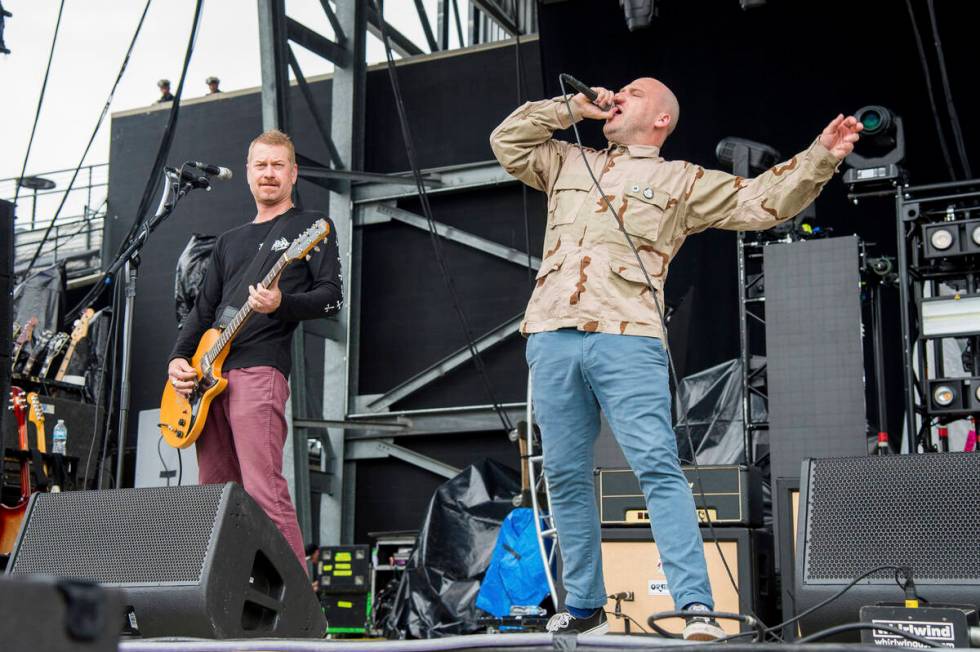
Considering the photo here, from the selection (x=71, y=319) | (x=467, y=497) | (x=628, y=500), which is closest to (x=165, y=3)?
(x=71, y=319)

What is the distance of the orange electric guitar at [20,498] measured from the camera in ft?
15.8

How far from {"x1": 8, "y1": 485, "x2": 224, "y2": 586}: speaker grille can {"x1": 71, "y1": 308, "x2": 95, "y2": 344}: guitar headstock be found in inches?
167

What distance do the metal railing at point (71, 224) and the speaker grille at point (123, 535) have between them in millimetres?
5940

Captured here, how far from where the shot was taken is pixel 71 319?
290 inches

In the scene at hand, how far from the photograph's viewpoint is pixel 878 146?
4500mm

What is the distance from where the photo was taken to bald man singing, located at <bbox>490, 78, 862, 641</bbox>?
2391mm

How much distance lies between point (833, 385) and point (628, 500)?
0.91 m

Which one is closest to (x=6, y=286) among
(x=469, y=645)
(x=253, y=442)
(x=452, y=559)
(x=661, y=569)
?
(x=253, y=442)

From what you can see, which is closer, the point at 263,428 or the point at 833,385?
the point at 263,428

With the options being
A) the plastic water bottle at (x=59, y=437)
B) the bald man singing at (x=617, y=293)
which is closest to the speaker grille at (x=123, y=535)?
the bald man singing at (x=617, y=293)

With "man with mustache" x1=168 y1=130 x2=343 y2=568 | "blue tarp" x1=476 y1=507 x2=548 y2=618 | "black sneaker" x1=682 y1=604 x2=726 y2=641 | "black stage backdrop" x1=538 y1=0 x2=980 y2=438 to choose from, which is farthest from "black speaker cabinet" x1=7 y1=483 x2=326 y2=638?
"black stage backdrop" x1=538 y1=0 x2=980 y2=438

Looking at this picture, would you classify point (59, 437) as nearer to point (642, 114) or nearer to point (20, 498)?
point (20, 498)

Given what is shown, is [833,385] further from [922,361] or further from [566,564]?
[566,564]

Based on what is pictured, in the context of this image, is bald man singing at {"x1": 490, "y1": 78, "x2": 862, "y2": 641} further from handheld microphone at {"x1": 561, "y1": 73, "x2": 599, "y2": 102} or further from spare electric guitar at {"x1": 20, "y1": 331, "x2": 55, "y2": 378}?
spare electric guitar at {"x1": 20, "y1": 331, "x2": 55, "y2": 378}
